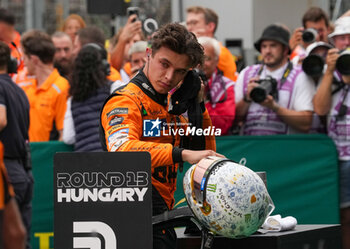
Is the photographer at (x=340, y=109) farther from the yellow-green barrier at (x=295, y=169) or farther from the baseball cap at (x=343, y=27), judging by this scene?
the yellow-green barrier at (x=295, y=169)

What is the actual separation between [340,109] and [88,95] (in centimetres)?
224

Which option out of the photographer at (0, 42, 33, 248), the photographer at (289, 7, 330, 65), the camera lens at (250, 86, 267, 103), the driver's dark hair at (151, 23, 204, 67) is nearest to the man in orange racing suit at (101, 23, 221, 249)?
the driver's dark hair at (151, 23, 204, 67)

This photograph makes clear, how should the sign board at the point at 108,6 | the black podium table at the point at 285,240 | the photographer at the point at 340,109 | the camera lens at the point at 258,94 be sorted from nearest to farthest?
the black podium table at the point at 285,240 < the photographer at the point at 340,109 < the camera lens at the point at 258,94 < the sign board at the point at 108,6

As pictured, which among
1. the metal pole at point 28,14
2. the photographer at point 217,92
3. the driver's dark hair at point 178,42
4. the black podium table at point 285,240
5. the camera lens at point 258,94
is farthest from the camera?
the metal pole at point 28,14

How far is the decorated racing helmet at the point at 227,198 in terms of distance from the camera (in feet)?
12.3

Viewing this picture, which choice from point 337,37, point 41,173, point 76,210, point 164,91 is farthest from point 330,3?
point 76,210

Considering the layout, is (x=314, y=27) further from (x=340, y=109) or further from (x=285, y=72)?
(x=340, y=109)

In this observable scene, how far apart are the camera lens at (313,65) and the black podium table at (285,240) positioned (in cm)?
278

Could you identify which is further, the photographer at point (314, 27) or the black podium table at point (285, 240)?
the photographer at point (314, 27)

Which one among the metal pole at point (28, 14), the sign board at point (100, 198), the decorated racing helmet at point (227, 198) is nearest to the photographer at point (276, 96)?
the decorated racing helmet at point (227, 198)

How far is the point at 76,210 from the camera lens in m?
3.76

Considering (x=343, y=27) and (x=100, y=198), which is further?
(x=343, y=27)

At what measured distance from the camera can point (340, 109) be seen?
271 inches

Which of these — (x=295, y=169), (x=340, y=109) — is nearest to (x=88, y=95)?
(x=295, y=169)
